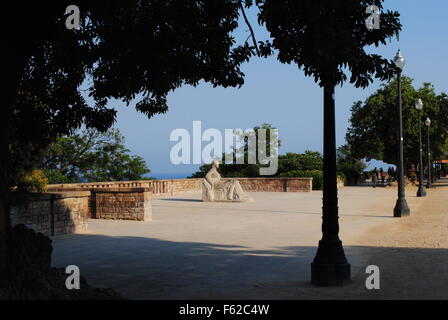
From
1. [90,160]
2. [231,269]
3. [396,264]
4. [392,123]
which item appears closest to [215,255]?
[231,269]

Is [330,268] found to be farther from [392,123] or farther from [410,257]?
[392,123]

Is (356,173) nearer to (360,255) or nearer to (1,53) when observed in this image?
(360,255)

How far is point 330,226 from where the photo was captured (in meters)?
7.87

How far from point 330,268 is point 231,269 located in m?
1.89

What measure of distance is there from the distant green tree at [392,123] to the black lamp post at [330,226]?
4047cm

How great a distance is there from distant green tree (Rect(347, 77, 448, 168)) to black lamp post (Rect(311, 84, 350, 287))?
40.5 metres

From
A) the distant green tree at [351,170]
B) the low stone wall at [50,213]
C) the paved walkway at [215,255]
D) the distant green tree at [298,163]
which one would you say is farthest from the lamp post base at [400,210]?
the distant green tree at [351,170]

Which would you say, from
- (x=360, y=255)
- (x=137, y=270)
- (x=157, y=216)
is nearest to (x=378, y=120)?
(x=157, y=216)

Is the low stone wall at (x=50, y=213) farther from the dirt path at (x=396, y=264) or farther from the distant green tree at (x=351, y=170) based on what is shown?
the distant green tree at (x=351, y=170)

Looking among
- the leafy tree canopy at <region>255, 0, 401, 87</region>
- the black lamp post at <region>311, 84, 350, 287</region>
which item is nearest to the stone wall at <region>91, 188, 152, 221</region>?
the black lamp post at <region>311, 84, 350, 287</region>

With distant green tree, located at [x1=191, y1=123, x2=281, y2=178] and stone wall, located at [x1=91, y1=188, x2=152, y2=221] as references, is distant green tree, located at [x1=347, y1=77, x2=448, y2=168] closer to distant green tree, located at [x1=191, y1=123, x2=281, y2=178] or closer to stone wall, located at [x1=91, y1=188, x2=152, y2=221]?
distant green tree, located at [x1=191, y1=123, x2=281, y2=178]

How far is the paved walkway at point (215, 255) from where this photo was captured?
283 inches
